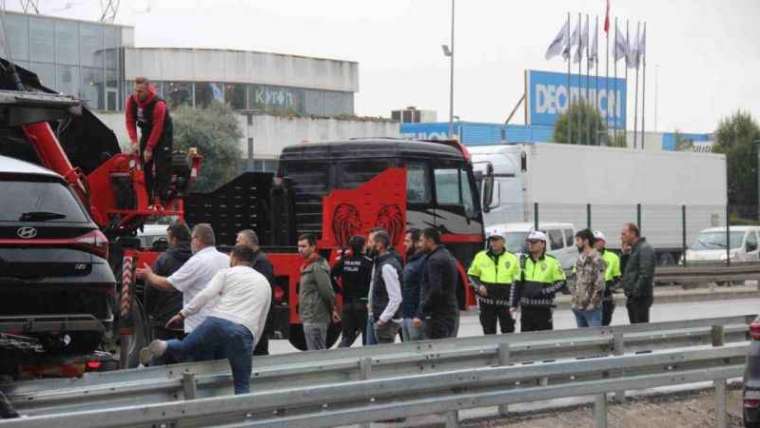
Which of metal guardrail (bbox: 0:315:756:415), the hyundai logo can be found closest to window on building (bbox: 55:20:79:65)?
metal guardrail (bbox: 0:315:756:415)

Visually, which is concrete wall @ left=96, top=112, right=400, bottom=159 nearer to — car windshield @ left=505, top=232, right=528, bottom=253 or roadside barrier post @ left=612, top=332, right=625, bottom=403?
car windshield @ left=505, top=232, right=528, bottom=253

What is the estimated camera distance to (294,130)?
237ft

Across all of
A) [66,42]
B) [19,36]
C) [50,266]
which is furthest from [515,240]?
[66,42]

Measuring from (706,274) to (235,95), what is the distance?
138ft

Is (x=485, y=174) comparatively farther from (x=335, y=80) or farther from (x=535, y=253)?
(x=335, y=80)

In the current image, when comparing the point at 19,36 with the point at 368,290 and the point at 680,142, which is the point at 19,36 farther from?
the point at 368,290

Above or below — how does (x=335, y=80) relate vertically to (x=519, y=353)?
above

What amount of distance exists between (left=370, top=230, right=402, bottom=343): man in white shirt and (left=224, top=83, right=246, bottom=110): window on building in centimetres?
6240

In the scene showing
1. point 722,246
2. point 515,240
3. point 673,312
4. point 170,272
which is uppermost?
point 170,272

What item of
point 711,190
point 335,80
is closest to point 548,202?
point 711,190

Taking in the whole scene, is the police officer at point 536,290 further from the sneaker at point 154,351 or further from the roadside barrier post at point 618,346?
the sneaker at point 154,351

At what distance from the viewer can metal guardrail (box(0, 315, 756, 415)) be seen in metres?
9.63

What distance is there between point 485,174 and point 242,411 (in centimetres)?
1699

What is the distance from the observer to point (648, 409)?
44.7ft
